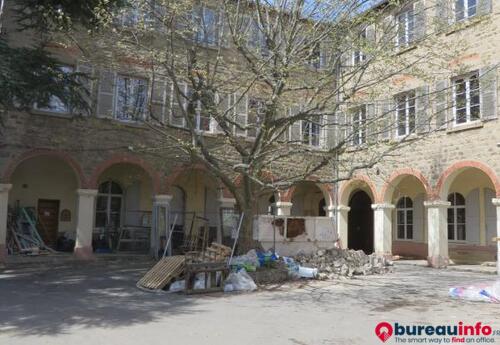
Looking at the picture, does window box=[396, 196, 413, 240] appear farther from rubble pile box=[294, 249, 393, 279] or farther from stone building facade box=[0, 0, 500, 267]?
rubble pile box=[294, 249, 393, 279]

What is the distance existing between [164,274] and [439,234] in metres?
10.3

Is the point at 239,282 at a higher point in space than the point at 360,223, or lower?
lower

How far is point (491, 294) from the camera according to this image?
10.5 m

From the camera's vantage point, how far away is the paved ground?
7168 millimetres

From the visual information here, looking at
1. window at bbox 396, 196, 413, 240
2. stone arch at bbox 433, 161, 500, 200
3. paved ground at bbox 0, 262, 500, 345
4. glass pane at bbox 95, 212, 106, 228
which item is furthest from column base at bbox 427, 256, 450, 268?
glass pane at bbox 95, 212, 106, 228

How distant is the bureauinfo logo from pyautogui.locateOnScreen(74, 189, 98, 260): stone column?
11.7 metres

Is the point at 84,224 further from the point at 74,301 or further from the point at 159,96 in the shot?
the point at 74,301

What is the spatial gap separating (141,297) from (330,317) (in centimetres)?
389

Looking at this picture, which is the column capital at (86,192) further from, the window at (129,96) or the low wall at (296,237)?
the low wall at (296,237)

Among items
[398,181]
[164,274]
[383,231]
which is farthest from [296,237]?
[164,274]

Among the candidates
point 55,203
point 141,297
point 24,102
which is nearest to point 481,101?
point 141,297

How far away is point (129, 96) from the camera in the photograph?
16.5 m

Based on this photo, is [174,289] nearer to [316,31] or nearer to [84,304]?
[84,304]

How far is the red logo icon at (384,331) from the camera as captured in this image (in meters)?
7.30
